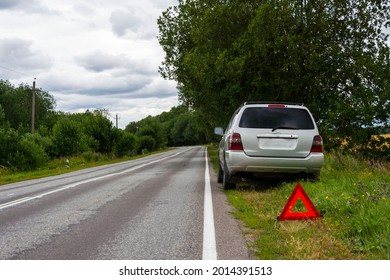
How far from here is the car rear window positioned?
877 cm

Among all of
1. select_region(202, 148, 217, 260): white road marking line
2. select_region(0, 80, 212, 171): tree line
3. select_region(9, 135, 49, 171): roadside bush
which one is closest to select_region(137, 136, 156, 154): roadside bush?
select_region(0, 80, 212, 171): tree line

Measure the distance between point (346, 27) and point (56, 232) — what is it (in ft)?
54.0

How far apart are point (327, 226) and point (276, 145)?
3.30 meters

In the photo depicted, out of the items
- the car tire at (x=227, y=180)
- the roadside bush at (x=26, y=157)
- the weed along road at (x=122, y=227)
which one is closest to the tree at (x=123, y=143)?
the roadside bush at (x=26, y=157)

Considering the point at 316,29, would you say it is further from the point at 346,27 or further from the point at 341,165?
the point at 341,165

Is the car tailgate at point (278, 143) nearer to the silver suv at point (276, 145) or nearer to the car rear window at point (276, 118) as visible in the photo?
the silver suv at point (276, 145)

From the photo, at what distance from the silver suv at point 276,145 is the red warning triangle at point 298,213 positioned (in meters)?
2.62

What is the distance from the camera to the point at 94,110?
13388 centimetres

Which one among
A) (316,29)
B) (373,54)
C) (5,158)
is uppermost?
(316,29)

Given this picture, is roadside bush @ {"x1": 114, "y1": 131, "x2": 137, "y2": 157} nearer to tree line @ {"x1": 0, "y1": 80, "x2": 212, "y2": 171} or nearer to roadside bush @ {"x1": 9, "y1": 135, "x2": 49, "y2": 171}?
tree line @ {"x1": 0, "y1": 80, "x2": 212, "y2": 171}

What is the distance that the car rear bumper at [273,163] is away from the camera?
859 centimetres

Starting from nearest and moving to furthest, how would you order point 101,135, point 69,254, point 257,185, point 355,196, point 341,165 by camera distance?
point 69,254, point 355,196, point 257,185, point 341,165, point 101,135

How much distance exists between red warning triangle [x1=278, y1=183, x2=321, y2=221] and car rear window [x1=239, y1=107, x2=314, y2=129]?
9.71 feet

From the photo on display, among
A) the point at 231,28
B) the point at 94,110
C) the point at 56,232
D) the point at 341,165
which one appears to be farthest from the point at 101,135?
the point at 94,110
